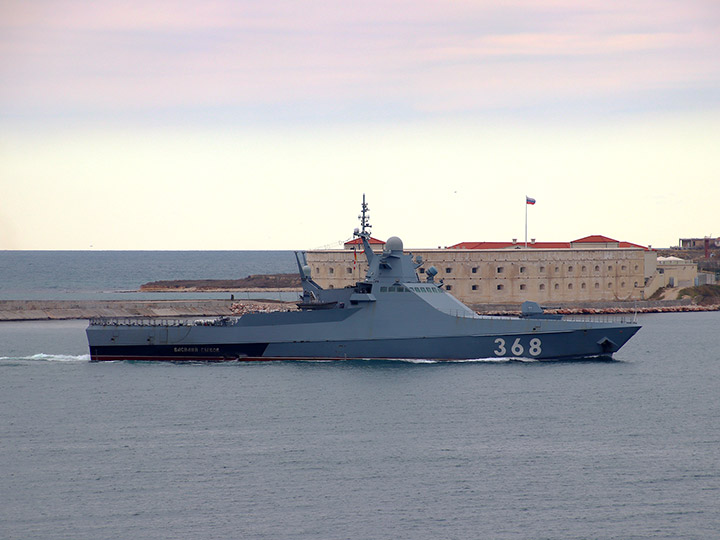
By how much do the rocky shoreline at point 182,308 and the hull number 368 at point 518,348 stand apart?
31.6 m

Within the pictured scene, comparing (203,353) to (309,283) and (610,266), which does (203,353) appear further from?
(610,266)

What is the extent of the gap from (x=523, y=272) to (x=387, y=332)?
38.9 m

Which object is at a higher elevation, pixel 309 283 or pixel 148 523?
pixel 309 283

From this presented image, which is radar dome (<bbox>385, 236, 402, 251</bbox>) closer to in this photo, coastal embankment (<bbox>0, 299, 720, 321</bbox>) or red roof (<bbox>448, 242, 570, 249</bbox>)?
coastal embankment (<bbox>0, 299, 720, 321</bbox>)

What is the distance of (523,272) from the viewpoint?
3004 inches

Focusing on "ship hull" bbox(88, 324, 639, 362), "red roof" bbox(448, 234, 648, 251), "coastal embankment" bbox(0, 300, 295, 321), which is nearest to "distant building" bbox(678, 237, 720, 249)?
"red roof" bbox(448, 234, 648, 251)

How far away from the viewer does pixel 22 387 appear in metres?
34.8

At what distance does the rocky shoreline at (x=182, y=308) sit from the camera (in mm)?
69562

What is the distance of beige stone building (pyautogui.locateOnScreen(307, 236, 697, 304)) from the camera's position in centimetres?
7544

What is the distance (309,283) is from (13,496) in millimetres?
23013

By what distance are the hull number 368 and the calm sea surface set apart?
3.17 ft

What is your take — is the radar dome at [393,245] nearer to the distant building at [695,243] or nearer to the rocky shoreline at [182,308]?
the rocky shoreline at [182,308]

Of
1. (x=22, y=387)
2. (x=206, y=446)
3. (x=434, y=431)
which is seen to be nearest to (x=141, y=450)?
(x=206, y=446)

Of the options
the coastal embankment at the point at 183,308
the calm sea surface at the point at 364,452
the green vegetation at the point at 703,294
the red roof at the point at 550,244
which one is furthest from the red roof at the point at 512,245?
the calm sea surface at the point at 364,452
